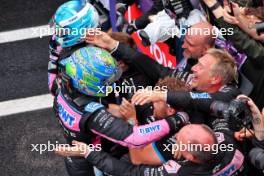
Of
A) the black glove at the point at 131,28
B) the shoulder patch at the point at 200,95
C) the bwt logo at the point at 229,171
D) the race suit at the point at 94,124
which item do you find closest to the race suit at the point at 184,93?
the shoulder patch at the point at 200,95

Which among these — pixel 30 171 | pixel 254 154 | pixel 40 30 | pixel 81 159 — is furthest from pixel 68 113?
pixel 40 30

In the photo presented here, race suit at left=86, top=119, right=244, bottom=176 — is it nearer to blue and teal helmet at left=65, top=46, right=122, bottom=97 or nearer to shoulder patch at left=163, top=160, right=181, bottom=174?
shoulder patch at left=163, top=160, right=181, bottom=174

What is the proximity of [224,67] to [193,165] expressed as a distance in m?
1.00

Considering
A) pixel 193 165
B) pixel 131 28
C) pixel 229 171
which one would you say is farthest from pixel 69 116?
pixel 131 28

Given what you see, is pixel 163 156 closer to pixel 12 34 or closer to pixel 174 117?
pixel 174 117

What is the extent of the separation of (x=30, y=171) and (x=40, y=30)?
2.61 m

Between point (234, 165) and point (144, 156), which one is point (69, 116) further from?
point (234, 165)

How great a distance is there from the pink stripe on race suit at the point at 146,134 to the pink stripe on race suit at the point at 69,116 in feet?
0.72

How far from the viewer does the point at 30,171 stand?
560 centimetres

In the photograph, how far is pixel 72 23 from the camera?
4078 millimetres

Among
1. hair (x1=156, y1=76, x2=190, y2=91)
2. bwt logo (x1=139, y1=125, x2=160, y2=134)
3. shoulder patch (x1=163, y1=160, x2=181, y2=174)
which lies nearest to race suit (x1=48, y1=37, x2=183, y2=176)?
bwt logo (x1=139, y1=125, x2=160, y2=134)

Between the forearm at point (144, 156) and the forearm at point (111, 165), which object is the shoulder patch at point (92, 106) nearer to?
the forearm at point (111, 165)

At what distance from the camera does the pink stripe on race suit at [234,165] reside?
3.55 meters

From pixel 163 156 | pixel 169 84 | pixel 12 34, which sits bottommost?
pixel 12 34
